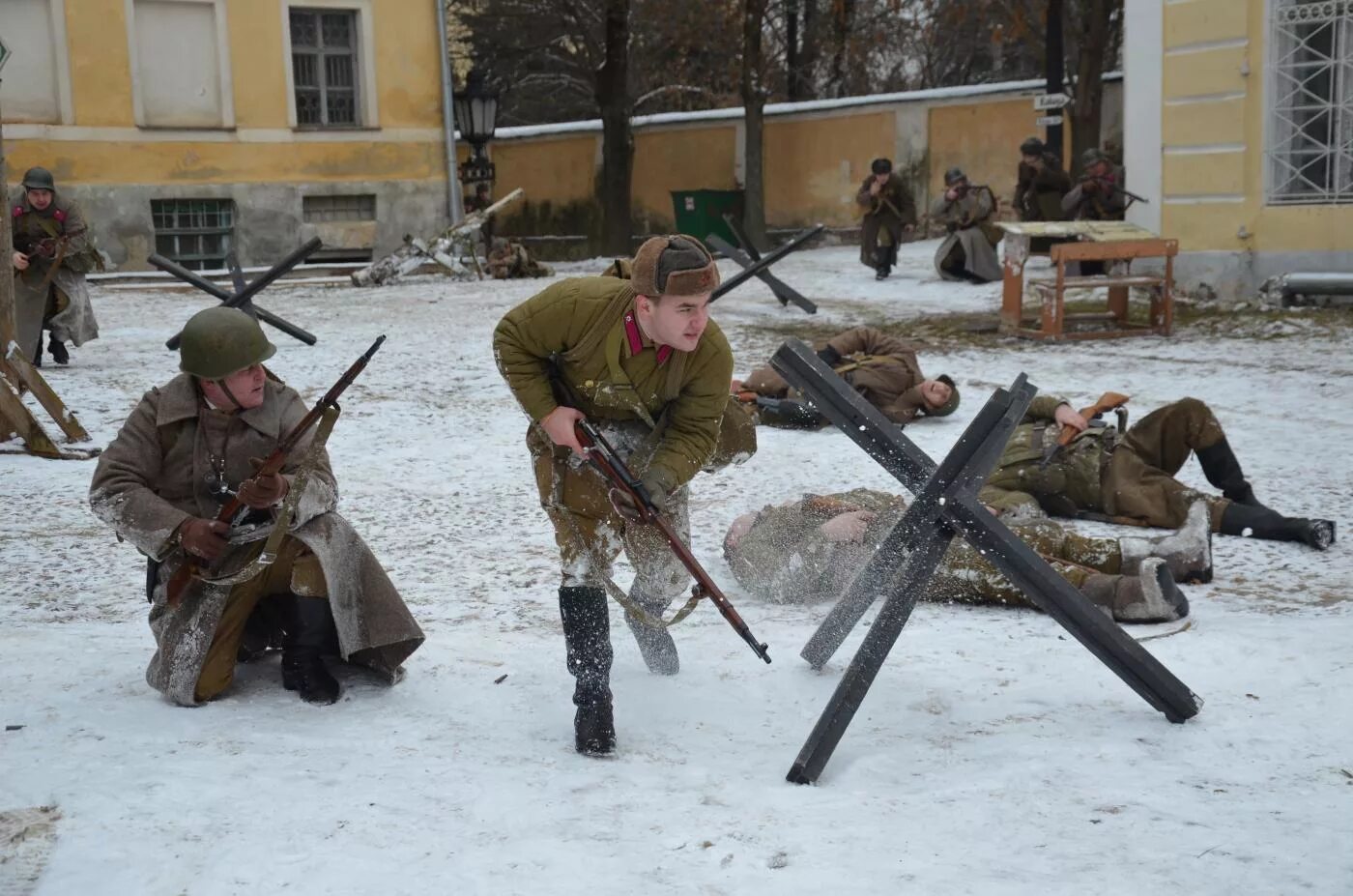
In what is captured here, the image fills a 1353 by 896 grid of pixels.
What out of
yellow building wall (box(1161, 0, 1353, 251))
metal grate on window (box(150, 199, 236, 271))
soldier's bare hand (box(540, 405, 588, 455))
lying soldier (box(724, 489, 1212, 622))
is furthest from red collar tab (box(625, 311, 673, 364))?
metal grate on window (box(150, 199, 236, 271))

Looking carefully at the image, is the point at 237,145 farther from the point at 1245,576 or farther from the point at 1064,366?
the point at 1245,576

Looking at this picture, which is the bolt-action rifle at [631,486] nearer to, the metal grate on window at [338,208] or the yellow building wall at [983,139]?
the yellow building wall at [983,139]

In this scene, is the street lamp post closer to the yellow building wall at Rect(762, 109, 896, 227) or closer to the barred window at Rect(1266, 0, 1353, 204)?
the yellow building wall at Rect(762, 109, 896, 227)

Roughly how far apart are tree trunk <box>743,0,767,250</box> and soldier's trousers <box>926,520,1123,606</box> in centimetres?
1472

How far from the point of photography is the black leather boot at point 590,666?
11.1 ft

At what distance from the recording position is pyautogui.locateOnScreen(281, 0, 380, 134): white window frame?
1886cm

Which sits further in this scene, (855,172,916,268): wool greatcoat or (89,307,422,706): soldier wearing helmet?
(855,172,916,268): wool greatcoat

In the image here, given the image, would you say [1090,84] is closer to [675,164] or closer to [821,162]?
[821,162]

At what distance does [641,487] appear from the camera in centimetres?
338

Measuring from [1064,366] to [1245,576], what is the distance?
15.2 feet

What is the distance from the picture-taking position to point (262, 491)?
11.4 feet

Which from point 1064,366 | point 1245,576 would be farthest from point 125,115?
point 1245,576

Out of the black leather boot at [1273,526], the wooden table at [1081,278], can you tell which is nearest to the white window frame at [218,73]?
the wooden table at [1081,278]

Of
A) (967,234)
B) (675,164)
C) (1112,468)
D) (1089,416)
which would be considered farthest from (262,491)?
(675,164)
